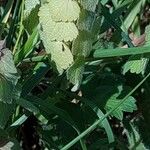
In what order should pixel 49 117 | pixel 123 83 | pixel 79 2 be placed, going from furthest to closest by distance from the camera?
pixel 123 83 < pixel 49 117 < pixel 79 2

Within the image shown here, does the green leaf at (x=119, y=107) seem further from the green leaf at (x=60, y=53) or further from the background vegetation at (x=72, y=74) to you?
the green leaf at (x=60, y=53)

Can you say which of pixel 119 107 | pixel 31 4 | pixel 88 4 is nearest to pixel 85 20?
pixel 88 4

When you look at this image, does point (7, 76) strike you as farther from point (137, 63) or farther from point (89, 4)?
point (137, 63)

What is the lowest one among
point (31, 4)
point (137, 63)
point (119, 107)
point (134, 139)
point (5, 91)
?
point (134, 139)

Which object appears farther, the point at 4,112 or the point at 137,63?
the point at 137,63

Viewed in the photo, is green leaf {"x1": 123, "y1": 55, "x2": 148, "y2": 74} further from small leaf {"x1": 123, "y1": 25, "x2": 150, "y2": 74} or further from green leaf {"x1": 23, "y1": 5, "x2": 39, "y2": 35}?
green leaf {"x1": 23, "y1": 5, "x2": 39, "y2": 35}

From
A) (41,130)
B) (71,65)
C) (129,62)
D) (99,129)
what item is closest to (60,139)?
(41,130)

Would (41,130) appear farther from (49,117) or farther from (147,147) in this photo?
(147,147)

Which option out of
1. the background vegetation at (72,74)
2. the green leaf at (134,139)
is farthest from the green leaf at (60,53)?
the green leaf at (134,139)
